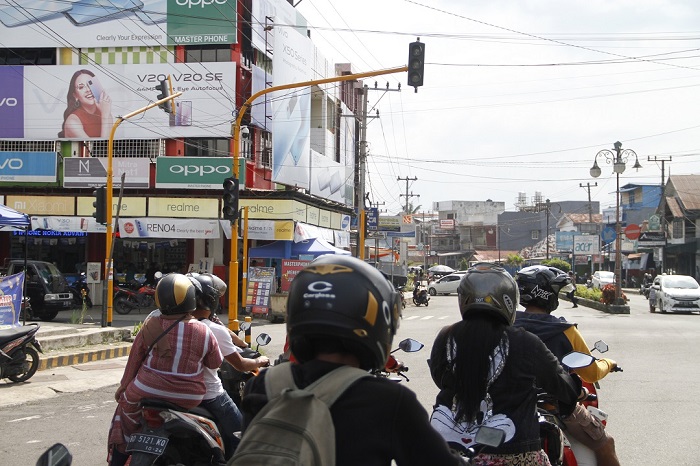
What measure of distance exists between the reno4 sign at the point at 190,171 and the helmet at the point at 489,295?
87.7 ft

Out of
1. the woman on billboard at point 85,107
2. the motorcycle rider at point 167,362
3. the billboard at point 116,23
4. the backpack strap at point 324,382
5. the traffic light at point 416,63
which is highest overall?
the billboard at point 116,23

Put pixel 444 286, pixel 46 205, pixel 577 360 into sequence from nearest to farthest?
pixel 577 360
pixel 46 205
pixel 444 286

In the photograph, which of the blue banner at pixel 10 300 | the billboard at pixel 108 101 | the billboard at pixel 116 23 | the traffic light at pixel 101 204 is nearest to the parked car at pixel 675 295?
the billboard at pixel 108 101

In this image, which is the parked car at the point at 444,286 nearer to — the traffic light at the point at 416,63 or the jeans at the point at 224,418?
the traffic light at the point at 416,63

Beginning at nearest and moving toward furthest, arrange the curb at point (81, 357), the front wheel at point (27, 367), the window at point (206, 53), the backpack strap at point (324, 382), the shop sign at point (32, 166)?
the backpack strap at point (324, 382) → the front wheel at point (27, 367) → the curb at point (81, 357) → the shop sign at point (32, 166) → the window at point (206, 53)

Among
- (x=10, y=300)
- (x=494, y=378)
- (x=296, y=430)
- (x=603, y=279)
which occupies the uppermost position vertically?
(x=296, y=430)

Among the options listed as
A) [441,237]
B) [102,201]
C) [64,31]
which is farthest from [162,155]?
[441,237]

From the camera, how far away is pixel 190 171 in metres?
30.0

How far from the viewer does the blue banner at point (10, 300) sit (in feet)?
45.1

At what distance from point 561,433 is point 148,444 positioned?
2096 millimetres

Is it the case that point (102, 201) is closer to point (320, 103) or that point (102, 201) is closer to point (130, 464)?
point (130, 464)

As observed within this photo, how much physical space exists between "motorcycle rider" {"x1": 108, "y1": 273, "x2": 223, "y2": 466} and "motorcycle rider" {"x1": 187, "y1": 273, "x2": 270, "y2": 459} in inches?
6.6

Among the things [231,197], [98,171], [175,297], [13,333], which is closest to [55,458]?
[175,297]

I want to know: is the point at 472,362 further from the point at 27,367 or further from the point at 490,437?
the point at 27,367
